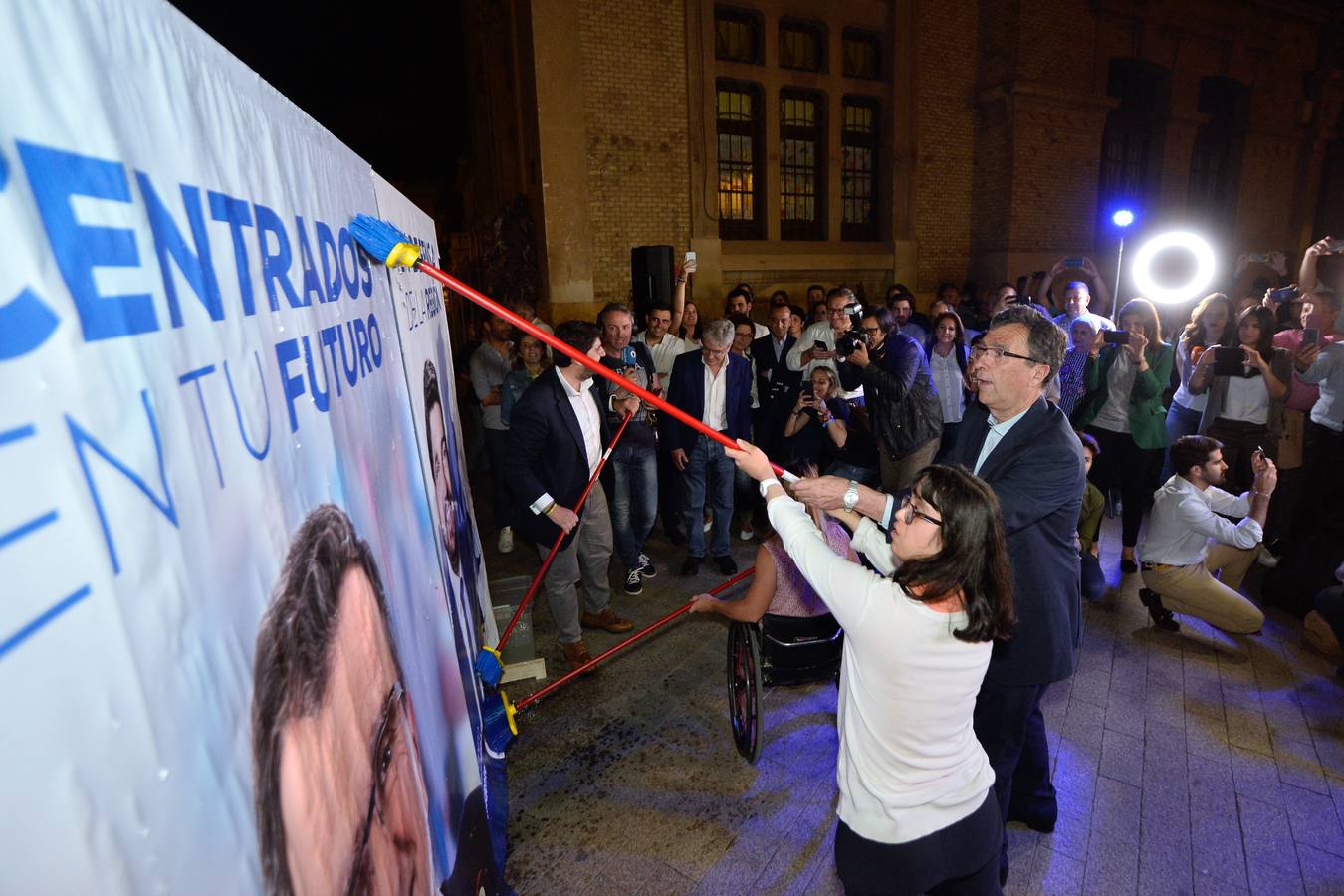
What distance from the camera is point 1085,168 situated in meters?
14.5

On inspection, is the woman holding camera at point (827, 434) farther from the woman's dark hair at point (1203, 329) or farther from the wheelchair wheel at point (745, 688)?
the woman's dark hair at point (1203, 329)

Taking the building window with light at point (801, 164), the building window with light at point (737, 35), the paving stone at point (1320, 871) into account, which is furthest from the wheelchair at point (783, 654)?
the building window with light at point (737, 35)

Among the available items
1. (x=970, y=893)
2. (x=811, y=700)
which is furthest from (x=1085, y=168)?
(x=970, y=893)

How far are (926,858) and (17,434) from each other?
6.74ft

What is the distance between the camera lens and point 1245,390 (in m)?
5.38

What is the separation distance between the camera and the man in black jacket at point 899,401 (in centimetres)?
498

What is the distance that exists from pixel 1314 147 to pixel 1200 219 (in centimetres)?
415

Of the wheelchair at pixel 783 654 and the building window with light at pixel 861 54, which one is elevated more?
the building window with light at pixel 861 54

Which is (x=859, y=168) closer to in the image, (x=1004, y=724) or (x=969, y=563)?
(x=1004, y=724)

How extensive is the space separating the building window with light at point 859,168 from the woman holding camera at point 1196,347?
27.7ft

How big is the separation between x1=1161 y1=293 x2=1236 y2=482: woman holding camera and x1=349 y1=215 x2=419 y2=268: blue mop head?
19.9 feet

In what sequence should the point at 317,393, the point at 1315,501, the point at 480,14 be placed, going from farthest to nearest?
the point at 480,14 → the point at 1315,501 → the point at 317,393

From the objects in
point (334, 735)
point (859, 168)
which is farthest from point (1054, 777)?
point (859, 168)

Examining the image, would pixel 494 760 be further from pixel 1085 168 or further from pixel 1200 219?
pixel 1200 219
